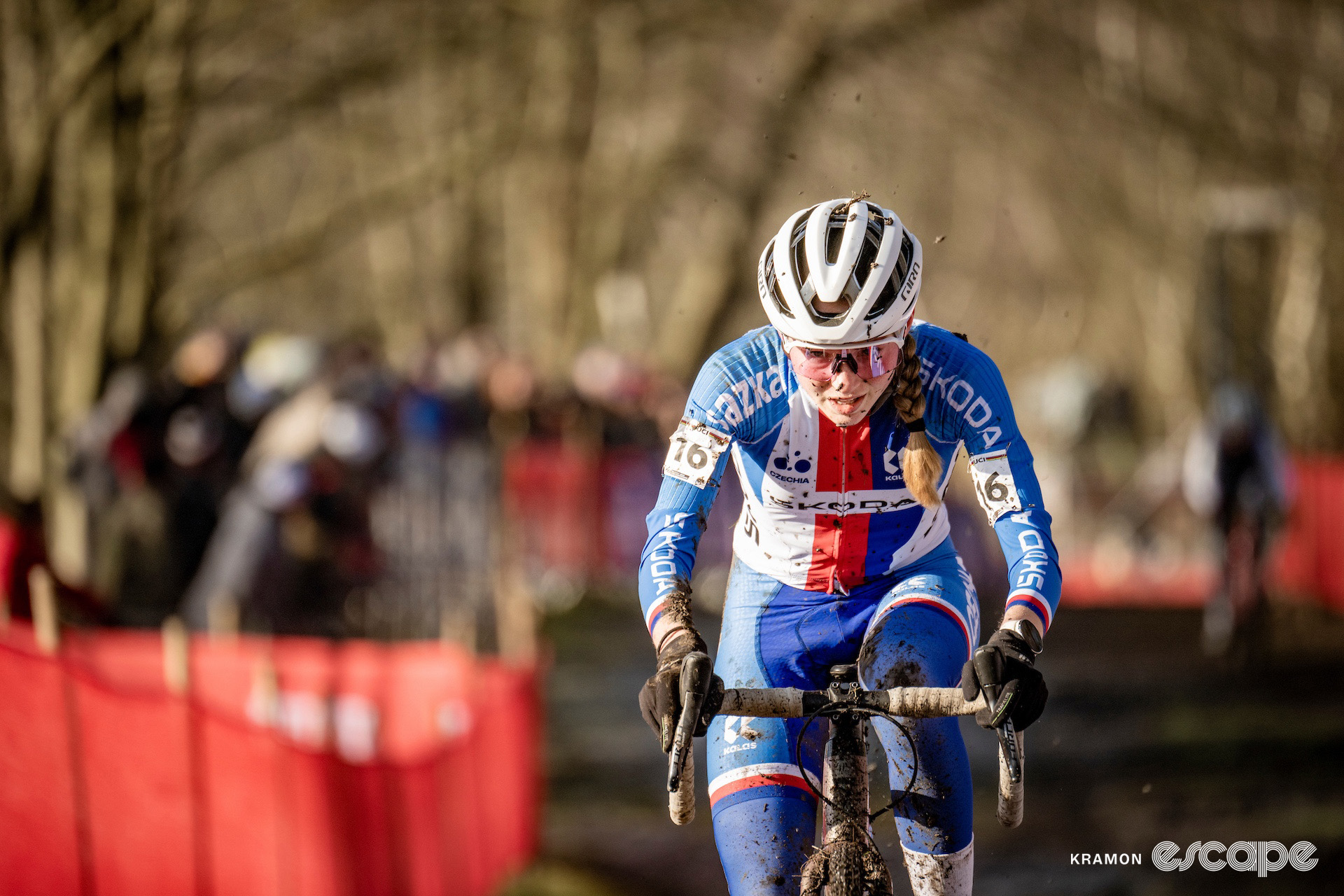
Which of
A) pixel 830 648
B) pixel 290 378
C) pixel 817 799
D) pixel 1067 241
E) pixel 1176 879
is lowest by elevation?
pixel 1176 879

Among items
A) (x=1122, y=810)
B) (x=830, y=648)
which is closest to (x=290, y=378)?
(x=1122, y=810)

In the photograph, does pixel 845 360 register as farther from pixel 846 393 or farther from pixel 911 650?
pixel 911 650

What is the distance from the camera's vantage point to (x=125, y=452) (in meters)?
9.83

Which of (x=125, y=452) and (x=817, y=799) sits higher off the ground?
(x=125, y=452)

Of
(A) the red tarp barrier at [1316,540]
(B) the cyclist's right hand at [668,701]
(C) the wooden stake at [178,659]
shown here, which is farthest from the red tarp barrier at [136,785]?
(A) the red tarp barrier at [1316,540]

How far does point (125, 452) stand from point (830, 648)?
6.75 meters

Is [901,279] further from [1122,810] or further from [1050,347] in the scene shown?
[1050,347]

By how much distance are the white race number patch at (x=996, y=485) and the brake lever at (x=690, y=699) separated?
0.98 meters

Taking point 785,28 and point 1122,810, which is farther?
point 785,28

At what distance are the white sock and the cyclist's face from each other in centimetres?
113

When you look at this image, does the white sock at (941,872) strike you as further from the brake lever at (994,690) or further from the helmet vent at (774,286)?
the helmet vent at (774,286)

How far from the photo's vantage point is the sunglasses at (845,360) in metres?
4.00

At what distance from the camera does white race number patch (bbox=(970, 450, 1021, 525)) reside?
13.6ft

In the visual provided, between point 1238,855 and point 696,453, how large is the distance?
19.6 feet
